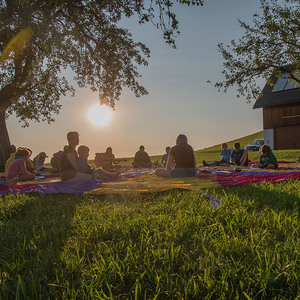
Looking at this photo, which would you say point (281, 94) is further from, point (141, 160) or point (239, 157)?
point (141, 160)

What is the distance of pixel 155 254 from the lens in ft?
7.61

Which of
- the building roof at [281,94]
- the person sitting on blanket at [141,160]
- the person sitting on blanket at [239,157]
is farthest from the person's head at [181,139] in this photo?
the building roof at [281,94]

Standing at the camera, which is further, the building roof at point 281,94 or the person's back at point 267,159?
Answer: the building roof at point 281,94

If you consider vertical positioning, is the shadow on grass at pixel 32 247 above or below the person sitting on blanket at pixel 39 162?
below

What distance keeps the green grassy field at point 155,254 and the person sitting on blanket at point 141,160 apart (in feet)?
38.5

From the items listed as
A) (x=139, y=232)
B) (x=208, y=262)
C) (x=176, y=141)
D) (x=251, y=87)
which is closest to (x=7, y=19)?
(x=176, y=141)

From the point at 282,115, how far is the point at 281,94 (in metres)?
2.46

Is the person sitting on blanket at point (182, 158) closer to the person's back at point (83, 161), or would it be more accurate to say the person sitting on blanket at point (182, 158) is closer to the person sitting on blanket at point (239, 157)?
the person's back at point (83, 161)

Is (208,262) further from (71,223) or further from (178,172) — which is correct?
(178,172)

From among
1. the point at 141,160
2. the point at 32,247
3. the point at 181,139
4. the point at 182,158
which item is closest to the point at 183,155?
the point at 182,158

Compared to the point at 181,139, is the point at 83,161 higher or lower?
lower

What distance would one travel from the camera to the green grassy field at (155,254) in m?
1.92

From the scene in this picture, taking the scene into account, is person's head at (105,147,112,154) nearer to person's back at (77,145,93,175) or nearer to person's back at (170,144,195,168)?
person's back at (77,145,93,175)

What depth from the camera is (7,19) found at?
1198 cm
